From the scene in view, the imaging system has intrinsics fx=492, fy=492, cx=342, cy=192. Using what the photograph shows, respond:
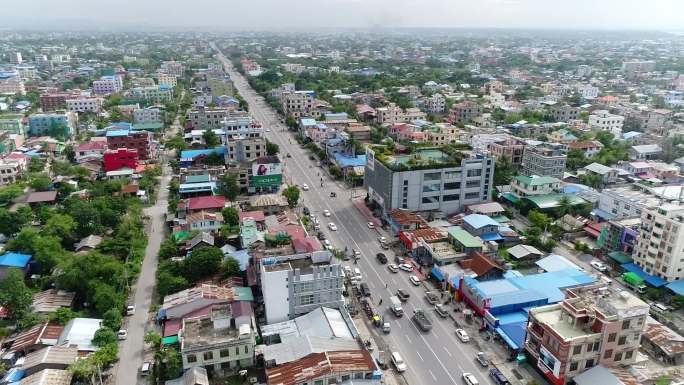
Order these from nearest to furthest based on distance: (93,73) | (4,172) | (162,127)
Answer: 1. (4,172)
2. (162,127)
3. (93,73)

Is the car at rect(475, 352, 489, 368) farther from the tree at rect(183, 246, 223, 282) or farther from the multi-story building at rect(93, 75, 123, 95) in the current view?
the multi-story building at rect(93, 75, 123, 95)

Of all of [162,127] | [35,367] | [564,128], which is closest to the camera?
[35,367]

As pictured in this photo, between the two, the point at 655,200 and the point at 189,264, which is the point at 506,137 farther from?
the point at 189,264

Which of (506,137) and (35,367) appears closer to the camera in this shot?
(35,367)

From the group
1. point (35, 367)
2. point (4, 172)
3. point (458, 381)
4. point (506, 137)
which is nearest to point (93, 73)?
point (4, 172)

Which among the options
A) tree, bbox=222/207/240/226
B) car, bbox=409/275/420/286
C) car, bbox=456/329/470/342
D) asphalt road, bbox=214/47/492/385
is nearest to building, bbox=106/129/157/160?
asphalt road, bbox=214/47/492/385

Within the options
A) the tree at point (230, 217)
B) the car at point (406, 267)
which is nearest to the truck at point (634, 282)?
the car at point (406, 267)

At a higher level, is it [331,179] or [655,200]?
[655,200]

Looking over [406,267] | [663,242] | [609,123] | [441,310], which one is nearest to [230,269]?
[406,267]
